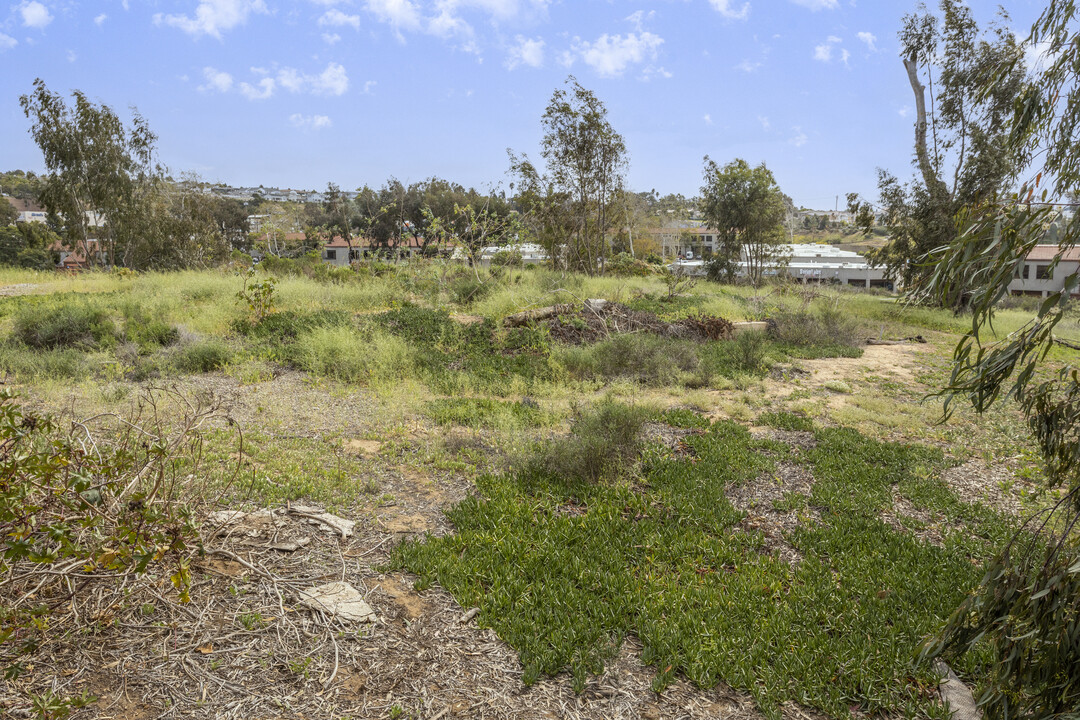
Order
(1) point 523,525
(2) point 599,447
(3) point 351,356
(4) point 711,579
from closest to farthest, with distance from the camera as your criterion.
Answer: (4) point 711,579 < (1) point 523,525 < (2) point 599,447 < (3) point 351,356

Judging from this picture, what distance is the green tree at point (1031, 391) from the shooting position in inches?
72.3

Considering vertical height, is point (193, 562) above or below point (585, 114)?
below

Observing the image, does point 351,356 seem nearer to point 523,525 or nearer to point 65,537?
point 523,525

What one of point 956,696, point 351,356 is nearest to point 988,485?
point 956,696

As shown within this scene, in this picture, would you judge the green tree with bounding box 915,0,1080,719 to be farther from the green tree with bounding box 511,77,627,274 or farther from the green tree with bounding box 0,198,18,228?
the green tree with bounding box 0,198,18,228

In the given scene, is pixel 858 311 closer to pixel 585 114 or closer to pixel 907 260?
pixel 907 260

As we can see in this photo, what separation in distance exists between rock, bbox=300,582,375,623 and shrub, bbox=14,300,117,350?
7.49 metres

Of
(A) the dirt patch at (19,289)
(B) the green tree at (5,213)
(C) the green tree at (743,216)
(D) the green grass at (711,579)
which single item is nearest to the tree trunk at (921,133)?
(C) the green tree at (743,216)

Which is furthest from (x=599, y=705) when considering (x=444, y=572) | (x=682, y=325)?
(x=682, y=325)

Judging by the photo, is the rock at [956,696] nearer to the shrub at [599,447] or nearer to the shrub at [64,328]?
the shrub at [599,447]

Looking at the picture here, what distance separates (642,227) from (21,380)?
135 ft

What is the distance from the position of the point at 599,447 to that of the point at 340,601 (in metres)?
2.65

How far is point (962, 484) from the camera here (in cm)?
549

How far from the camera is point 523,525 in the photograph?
445 centimetres
